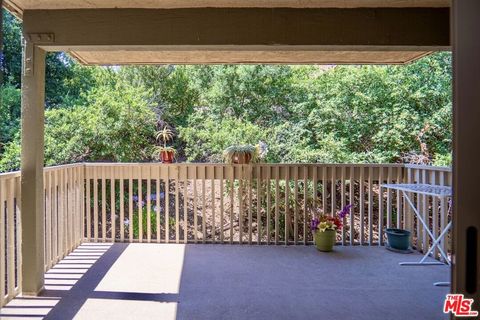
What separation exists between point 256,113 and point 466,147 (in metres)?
7.33

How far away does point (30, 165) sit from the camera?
9.66 feet

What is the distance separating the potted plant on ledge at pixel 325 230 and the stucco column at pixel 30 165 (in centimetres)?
304

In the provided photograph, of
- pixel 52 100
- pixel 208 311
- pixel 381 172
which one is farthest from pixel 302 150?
pixel 52 100

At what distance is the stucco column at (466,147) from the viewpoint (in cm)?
92

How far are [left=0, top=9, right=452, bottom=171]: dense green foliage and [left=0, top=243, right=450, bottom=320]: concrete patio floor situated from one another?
3.27m

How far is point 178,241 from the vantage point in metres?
4.66

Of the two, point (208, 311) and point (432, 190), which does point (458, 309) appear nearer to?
point (208, 311)

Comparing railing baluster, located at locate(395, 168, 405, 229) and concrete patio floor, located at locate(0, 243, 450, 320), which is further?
railing baluster, located at locate(395, 168, 405, 229)

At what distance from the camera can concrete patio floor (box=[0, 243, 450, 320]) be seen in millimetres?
2682

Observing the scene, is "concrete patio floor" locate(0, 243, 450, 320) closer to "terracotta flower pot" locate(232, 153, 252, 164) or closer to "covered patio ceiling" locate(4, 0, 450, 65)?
"terracotta flower pot" locate(232, 153, 252, 164)

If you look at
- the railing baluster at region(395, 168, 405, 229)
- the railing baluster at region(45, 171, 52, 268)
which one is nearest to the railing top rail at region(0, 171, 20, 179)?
the railing baluster at region(45, 171, 52, 268)

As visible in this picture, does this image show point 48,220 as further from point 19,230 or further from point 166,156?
point 166,156

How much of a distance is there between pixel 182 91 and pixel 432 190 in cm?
663

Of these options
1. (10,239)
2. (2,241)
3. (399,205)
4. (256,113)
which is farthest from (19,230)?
(256,113)
